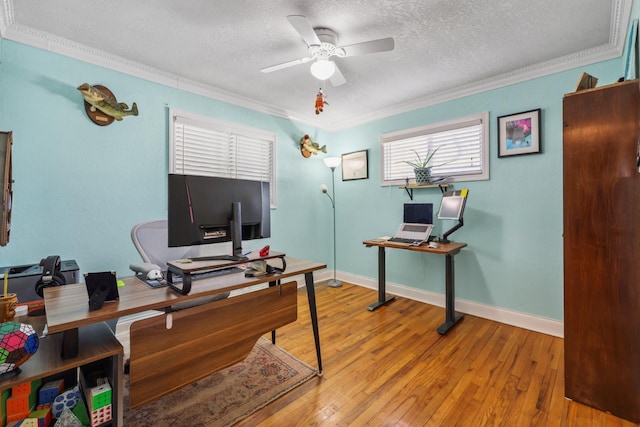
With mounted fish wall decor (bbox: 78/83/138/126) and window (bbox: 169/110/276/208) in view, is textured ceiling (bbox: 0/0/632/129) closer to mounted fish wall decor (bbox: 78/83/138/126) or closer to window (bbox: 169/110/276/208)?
mounted fish wall decor (bbox: 78/83/138/126)

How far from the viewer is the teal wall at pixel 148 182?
2.10 m

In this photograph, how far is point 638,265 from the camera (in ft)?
4.84

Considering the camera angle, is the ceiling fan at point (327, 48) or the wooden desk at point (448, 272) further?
the wooden desk at point (448, 272)

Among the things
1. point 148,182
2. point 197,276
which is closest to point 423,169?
point 197,276

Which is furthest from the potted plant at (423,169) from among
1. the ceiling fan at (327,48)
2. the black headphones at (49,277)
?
the black headphones at (49,277)

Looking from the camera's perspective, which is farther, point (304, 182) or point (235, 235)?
point (304, 182)

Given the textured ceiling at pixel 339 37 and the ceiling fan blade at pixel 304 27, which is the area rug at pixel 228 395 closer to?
the ceiling fan blade at pixel 304 27

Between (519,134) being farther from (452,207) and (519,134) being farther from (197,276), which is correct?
(197,276)

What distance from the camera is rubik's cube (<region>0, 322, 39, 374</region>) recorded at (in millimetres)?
914

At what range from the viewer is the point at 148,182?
267 cm

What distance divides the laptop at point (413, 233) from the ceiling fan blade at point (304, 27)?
200cm

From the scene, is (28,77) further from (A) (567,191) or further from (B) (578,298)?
(B) (578,298)

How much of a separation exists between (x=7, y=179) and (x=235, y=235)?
4.05 ft

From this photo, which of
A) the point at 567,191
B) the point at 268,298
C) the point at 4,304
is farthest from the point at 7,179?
the point at 567,191
